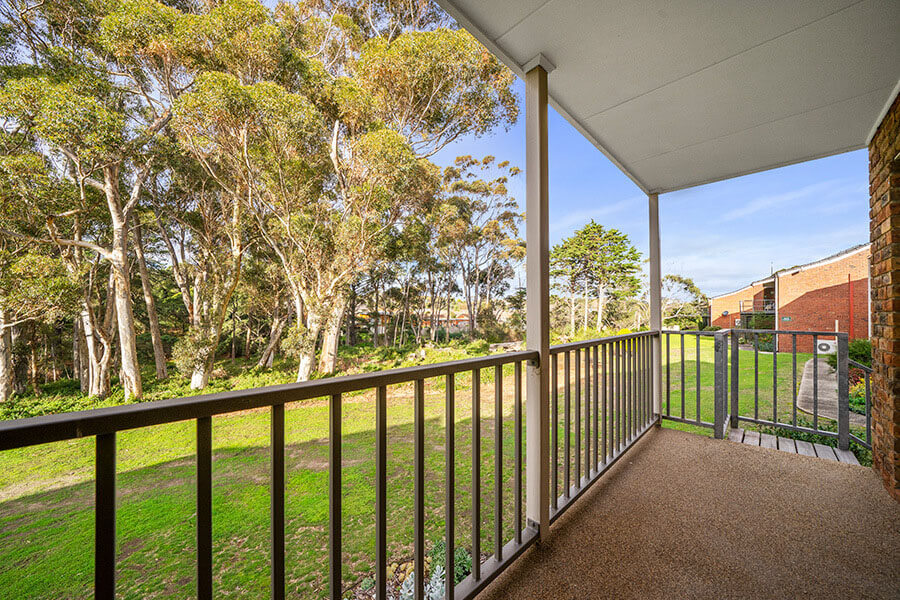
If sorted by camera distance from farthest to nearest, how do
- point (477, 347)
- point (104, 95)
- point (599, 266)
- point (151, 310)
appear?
point (599, 266)
point (477, 347)
point (151, 310)
point (104, 95)

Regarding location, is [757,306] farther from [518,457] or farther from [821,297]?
[518,457]

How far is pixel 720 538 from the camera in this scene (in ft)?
5.15

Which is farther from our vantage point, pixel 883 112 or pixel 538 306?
pixel 883 112

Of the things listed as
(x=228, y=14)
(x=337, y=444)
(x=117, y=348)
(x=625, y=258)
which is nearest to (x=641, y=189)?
(x=337, y=444)

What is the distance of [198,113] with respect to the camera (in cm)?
707

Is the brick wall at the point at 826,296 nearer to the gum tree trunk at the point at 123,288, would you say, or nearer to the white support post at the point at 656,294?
the white support post at the point at 656,294

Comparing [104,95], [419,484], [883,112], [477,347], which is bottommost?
[477,347]

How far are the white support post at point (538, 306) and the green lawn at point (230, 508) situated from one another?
497 millimetres

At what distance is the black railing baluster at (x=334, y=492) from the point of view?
818 millimetres

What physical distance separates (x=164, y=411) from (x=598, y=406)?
2.65 m

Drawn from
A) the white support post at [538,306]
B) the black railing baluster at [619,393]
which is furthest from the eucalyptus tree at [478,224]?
the white support post at [538,306]

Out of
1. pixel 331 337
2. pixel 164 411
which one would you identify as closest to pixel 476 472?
pixel 164 411

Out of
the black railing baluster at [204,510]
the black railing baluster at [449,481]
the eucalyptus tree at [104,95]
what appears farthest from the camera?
the eucalyptus tree at [104,95]

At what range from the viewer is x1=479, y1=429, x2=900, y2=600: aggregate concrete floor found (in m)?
1.30
